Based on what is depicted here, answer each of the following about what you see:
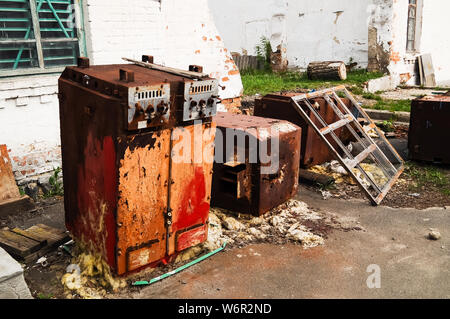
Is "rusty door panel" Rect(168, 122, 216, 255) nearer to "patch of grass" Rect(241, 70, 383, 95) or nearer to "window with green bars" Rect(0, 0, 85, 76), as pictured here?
"window with green bars" Rect(0, 0, 85, 76)

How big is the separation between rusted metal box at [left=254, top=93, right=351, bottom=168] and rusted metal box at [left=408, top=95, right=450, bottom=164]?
1.17 metres

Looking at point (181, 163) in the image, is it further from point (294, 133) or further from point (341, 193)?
point (341, 193)

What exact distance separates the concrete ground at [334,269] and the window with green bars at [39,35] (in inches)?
119

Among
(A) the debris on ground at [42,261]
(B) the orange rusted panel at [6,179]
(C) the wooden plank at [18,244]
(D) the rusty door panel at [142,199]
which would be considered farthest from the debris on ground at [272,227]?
(B) the orange rusted panel at [6,179]

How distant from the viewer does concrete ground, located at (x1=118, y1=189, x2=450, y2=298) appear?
10.0 feet

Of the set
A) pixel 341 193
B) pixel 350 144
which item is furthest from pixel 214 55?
pixel 341 193

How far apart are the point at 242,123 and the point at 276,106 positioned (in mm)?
1239

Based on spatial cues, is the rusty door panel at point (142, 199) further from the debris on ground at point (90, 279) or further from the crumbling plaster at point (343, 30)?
the crumbling plaster at point (343, 30)

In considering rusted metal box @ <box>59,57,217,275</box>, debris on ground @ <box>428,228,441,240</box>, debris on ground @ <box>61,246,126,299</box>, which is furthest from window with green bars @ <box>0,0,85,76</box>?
debris on ground @ <box>428,228,441,240</box>

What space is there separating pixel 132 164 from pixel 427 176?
422 centimetres

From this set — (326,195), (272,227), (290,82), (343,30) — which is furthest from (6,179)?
(343,30)

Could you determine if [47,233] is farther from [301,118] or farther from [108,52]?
[301,118]

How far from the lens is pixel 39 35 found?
185 inches

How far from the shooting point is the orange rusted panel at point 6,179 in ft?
14.3
